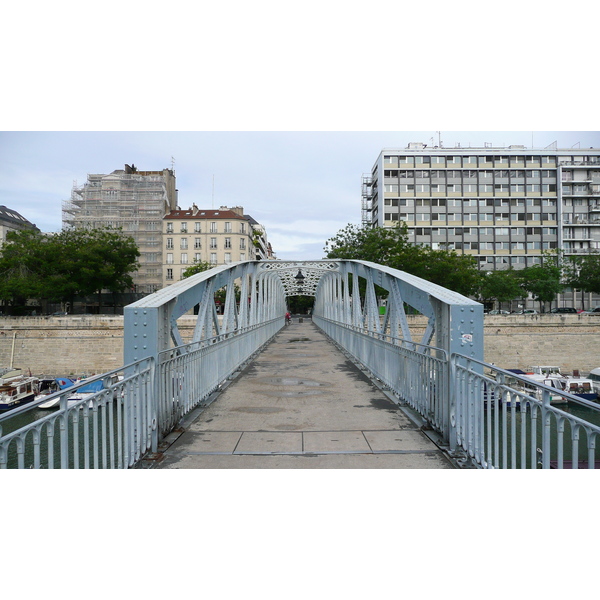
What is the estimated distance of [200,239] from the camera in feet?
188

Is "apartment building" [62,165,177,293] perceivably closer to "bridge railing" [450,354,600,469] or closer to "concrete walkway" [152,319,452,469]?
"concrete walkway" [152,319,452,469]

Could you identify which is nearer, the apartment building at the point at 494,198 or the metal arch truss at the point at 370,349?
the metal arch truss at the point at 370,349

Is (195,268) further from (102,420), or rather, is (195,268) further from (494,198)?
(102,420)

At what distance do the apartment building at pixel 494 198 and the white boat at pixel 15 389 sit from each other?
40.6m

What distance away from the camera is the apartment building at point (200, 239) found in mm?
56531

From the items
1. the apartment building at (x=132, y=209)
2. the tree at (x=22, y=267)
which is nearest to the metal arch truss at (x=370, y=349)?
the tree at (x=22, y=267)

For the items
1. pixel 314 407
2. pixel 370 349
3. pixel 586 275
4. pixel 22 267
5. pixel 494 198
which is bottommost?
pixel 314 407

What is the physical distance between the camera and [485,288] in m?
45.8

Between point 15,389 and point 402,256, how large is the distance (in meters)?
25.2

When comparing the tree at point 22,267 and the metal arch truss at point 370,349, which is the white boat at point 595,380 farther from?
the tree at point 22,267

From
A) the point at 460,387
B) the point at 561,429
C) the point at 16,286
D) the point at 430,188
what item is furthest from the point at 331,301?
the point at 430,188

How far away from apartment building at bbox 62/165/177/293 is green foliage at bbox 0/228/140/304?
7.15 meters

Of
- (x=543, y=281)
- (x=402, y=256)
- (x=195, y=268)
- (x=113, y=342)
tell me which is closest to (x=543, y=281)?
(x=543, y=281)

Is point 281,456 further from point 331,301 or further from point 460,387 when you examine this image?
point 331,301
